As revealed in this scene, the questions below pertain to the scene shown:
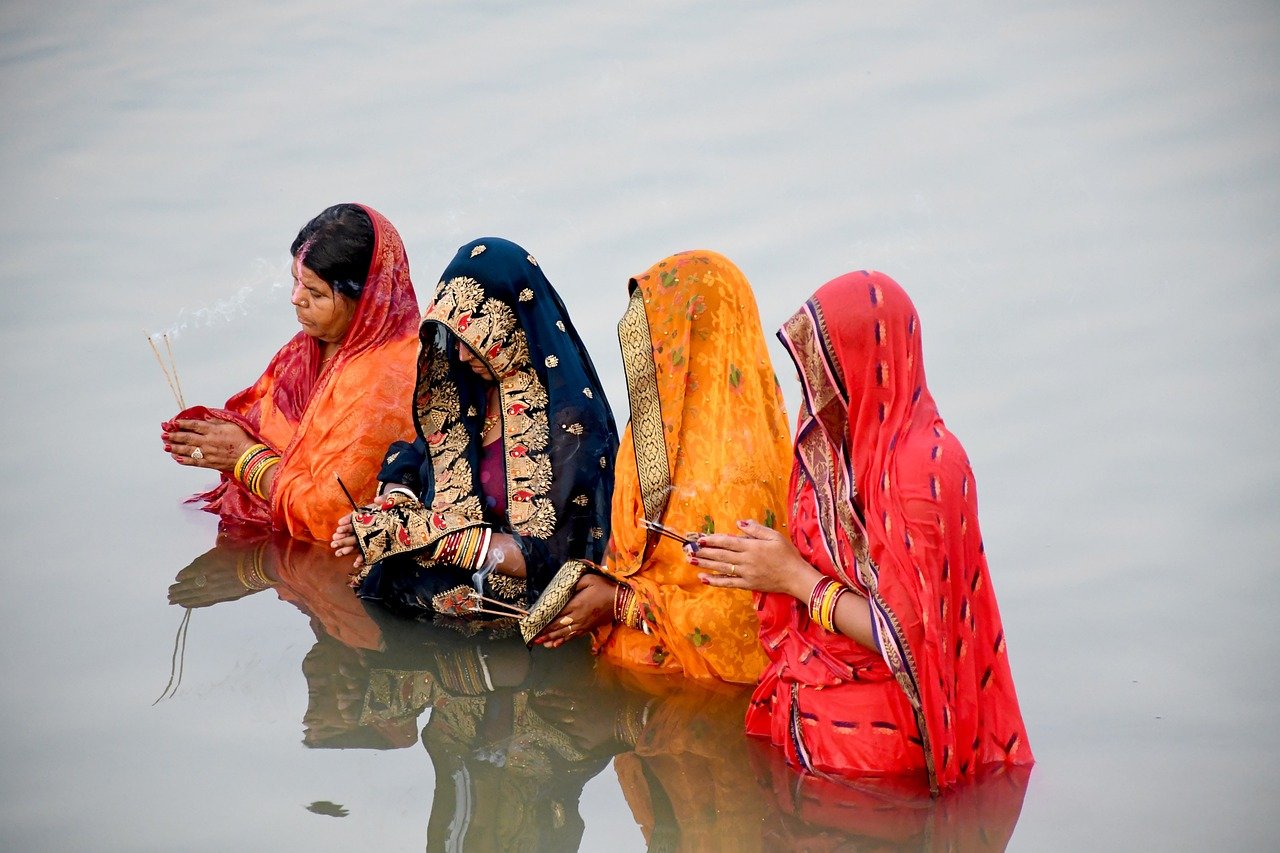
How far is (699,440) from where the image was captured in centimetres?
444

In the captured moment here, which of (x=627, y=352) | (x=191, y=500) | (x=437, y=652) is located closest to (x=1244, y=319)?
(x=627, y=352)

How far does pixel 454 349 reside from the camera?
16.3 ft

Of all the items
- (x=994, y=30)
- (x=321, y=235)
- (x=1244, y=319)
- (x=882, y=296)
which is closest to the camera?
(x=882, y=296)

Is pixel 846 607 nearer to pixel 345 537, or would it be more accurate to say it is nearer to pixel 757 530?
pixel 757 530

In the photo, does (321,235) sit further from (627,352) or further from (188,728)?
(188,728)

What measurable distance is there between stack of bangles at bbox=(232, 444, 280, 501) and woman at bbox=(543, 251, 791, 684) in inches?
72.4

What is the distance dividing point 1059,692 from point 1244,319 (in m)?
3.55

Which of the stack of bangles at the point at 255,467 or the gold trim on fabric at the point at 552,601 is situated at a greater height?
the stack of bangles at the point at 255,467

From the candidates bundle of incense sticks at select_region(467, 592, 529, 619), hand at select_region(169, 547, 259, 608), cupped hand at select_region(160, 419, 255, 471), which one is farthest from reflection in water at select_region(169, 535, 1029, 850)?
cupped hand at select_region(160, 419, 255, 471)

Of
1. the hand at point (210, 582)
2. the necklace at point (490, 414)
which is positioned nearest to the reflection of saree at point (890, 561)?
the necklace at point (490, 414)

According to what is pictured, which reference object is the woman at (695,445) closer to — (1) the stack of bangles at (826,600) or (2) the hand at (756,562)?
(2) the hand at (756,562)

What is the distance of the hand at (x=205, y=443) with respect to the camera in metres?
5.80

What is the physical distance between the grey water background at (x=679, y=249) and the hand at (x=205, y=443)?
42 centimetres

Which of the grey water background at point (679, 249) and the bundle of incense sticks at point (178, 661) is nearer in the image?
the grey water background at point (679, 249)
